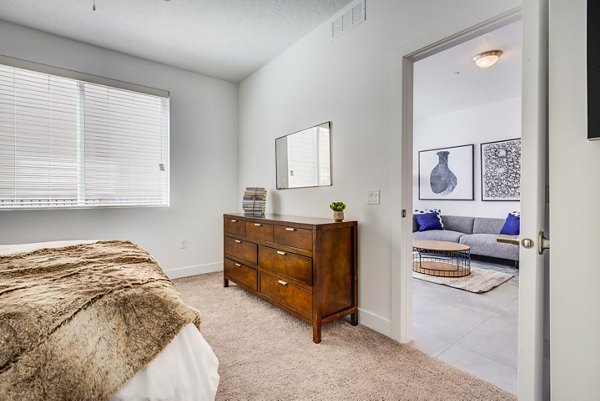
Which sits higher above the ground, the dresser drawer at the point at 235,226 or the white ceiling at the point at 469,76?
the white ceiling at the point at 469,76

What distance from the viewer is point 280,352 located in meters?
1.94

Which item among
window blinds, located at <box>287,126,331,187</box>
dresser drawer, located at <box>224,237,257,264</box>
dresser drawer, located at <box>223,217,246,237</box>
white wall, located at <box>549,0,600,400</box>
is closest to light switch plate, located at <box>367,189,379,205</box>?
window blinds, located at <box>287,126,331,187</box>

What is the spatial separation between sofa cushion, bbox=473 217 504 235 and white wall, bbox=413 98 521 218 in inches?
6.2

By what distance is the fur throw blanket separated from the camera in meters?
0.89

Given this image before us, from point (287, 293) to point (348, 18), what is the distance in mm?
2387

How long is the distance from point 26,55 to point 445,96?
5338 millimetres

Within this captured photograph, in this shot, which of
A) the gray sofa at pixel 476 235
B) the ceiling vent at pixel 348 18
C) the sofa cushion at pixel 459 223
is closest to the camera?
the ceiling vent at pixel 348 18

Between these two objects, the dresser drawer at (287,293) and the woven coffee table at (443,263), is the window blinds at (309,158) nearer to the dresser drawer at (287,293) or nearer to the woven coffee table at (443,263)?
the dresser drawer at (287,293)

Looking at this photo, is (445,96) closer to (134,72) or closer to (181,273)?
(134,72)

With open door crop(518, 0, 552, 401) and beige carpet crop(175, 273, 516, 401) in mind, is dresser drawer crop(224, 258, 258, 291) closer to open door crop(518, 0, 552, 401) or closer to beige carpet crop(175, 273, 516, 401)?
beige carpet crop(175, 273, 516, 401)

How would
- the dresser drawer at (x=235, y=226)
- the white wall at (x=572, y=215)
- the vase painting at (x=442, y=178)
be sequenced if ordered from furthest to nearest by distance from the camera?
the vase painting at (x=442, y=178), the dresser drawer at (x=235, y=226), the white wall at (x=572, y=215)

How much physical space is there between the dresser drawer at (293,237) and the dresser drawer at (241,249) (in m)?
0.42

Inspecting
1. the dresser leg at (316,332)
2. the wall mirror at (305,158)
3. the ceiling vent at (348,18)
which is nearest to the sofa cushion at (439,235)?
the wall mirror at (305,158)

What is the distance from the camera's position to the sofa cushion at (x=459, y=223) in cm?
512
